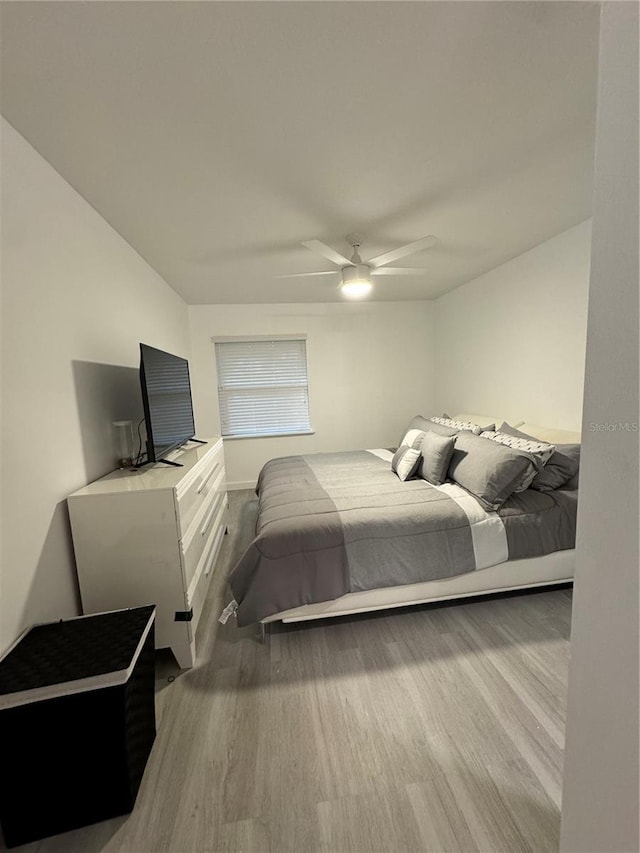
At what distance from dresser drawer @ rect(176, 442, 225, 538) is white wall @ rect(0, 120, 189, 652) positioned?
0.49 metres

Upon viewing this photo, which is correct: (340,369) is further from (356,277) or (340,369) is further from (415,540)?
(415,540)

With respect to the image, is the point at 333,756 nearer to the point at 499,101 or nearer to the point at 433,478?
the point at 433,478

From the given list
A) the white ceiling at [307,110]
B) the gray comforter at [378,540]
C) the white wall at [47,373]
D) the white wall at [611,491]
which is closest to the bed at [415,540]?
the gray comforter at [378,540]

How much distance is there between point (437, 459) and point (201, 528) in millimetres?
1679

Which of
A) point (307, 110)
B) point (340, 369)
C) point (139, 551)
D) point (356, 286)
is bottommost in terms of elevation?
point (139, 551)

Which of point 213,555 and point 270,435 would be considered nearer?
point 213,555

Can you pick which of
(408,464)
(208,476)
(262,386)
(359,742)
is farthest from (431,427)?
(359,742)

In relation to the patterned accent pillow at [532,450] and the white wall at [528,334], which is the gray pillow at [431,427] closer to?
the patterned accent pillow at [532,450]

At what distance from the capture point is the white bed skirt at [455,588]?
6.15 ft

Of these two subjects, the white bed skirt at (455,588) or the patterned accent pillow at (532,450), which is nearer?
the white bed skirt at (455,588)

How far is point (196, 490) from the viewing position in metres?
2.04

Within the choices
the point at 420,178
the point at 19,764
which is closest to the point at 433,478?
the point at 420,178

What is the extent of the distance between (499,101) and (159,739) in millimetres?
2828

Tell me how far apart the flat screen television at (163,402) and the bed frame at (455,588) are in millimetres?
1167
